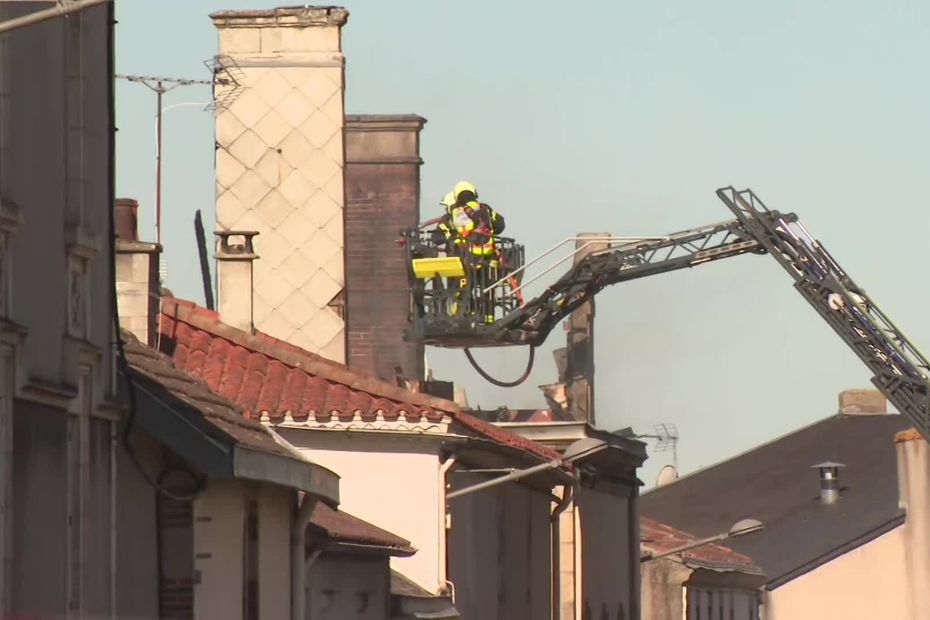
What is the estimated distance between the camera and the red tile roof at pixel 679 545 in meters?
A: 48.4

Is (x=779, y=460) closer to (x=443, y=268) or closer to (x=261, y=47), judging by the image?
(x=443, y=268)

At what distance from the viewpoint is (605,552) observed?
134ft

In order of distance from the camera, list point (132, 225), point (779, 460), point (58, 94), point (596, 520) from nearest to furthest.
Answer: point (58, 94) → point (132, 225) → point (596, 520) → point (779, 460)

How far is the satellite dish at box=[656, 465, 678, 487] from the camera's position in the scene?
231 ft

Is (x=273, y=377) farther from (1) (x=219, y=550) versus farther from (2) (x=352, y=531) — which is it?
(1) (x=219, y=550)

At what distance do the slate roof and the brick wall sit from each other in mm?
9565

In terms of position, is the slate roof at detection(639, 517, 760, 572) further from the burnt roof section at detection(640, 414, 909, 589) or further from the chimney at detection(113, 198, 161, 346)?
the chimney at detection(113, 198, 161, 346)

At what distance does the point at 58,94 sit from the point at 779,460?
55.1m

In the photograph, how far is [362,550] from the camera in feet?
78.0

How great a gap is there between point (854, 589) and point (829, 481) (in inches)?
264

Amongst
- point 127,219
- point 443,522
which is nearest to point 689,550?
point 443,522

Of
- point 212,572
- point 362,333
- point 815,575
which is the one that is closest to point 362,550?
point 212,572

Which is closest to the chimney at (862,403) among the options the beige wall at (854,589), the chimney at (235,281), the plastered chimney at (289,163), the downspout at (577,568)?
the beige wall at (854,589)

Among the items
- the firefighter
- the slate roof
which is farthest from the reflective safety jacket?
the slate roof
